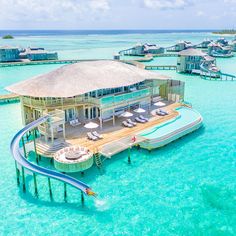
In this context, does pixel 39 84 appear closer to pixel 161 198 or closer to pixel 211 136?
pixel 161 198

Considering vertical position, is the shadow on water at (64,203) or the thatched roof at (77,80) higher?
the thatched roof at (77,80)

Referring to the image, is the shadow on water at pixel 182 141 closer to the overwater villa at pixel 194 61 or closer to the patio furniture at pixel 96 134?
the patio furniture at pixel 96 134

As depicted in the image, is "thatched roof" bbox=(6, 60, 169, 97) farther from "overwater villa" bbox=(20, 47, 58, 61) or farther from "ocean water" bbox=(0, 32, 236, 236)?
"overwater villa" bbox=(20, 47, 58, 61)

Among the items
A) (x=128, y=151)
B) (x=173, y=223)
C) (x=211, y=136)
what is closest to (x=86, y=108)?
(x=128, y=151)

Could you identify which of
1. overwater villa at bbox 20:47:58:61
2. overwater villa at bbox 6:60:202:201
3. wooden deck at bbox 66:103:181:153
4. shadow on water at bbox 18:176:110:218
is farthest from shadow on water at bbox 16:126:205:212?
overwater villa at bbox 20:47:58:61

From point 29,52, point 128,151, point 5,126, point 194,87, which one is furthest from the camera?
point 29,52

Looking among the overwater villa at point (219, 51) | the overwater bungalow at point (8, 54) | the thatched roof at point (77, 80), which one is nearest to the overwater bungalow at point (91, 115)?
the thatched roof at point (77, 80)
